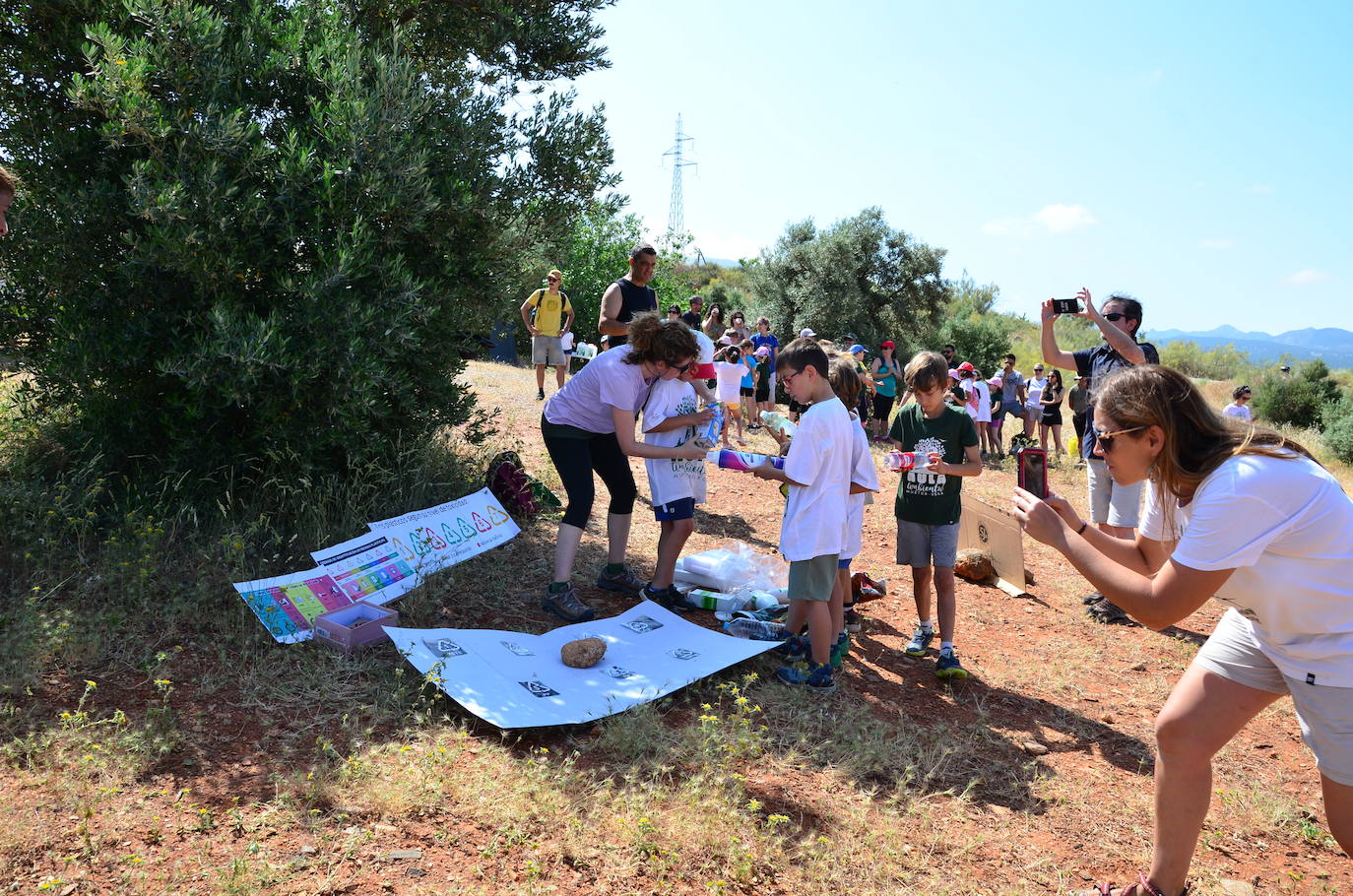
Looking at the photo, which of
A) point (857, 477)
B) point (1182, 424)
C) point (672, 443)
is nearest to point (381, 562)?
point (672, 443)

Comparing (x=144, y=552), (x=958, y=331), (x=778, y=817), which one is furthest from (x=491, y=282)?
(x=958, y=331)

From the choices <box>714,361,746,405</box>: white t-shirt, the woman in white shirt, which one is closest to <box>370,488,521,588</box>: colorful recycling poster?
the woman in white shirt

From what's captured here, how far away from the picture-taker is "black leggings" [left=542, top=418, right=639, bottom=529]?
500 centimetres

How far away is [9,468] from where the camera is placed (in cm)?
537

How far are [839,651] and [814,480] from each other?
1.07 metres

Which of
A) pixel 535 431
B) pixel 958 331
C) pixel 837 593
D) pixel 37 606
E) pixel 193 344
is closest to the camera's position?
pixel 37 606

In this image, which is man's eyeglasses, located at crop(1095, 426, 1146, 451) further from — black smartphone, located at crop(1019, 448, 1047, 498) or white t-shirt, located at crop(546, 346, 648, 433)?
white t-shirt, located at crop(546, 346, 648, 433)

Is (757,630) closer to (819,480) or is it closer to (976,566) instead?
(819,480)

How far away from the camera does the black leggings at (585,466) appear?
5.00 meters

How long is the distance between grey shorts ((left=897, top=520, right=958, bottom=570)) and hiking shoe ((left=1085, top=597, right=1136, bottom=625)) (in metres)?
2.17

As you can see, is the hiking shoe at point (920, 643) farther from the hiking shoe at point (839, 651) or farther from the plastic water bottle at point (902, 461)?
the plastic water bottle at point (902, 461)

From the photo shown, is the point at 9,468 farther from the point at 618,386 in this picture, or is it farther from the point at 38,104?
the point at 618,386

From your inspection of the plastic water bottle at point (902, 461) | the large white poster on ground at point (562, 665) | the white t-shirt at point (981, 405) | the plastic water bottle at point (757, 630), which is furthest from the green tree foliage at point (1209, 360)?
the large white poster on ground at point (562, 665)

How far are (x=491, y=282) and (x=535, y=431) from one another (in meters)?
3.70
